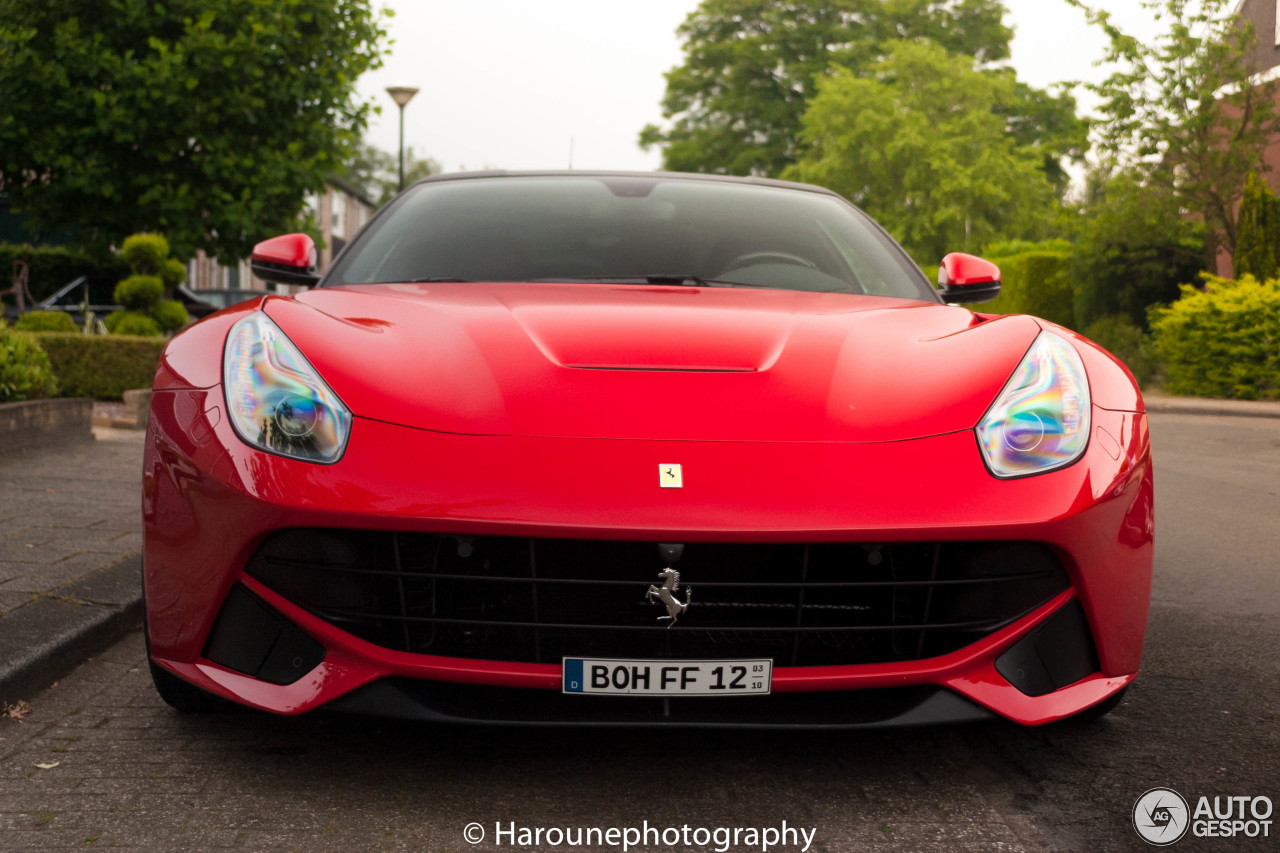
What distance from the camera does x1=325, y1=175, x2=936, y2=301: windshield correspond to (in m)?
3.67

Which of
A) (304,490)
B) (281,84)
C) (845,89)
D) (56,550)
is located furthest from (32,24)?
(845,89)

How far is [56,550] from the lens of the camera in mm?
4578

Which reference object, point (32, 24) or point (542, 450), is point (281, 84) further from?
point (542, 450)

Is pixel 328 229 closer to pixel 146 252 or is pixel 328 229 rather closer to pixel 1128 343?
pixel 1128 343

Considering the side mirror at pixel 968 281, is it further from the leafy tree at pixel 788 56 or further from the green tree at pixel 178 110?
the leafy tree at pixel 788 56

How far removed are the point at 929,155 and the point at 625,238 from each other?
35886mm

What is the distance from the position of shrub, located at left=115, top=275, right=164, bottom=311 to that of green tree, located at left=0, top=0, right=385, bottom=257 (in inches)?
93.0

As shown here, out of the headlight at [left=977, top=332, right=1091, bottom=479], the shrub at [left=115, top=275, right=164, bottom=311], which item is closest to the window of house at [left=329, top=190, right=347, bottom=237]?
the shrub at [left=115, top=275, right=164, bottom=311]

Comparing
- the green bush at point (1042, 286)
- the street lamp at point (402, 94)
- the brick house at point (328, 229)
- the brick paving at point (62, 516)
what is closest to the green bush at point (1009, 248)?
the green bush at point (1042, 286)

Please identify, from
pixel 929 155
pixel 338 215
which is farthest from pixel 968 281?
pixel 338 215

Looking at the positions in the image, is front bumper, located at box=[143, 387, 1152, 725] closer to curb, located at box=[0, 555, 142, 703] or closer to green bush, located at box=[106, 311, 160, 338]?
curb, located at box=[0, 555, 142, 703]

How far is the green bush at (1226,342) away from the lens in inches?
632

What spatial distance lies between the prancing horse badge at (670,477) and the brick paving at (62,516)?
2.07 m

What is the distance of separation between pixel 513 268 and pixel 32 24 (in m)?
14.5
